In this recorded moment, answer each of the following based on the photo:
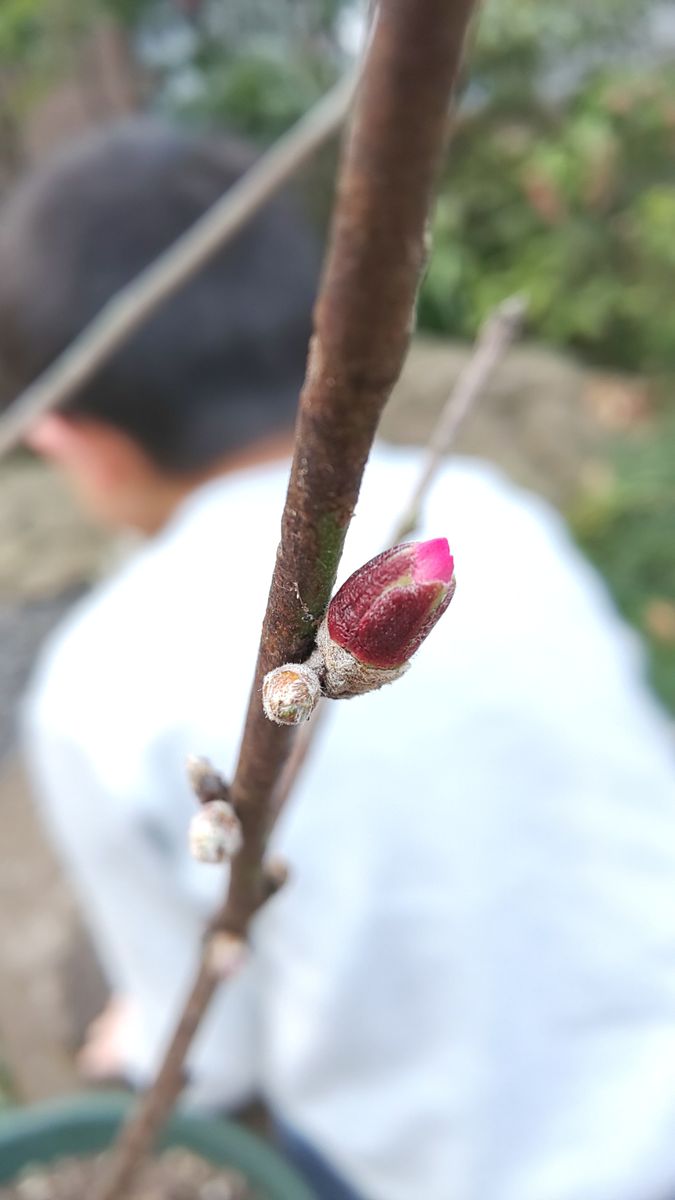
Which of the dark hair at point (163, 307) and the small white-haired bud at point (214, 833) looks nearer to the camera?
the small white-haired bud at point (214, 833)

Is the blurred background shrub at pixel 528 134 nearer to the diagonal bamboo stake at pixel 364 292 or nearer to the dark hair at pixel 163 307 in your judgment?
the dark hair at pixel 163 307

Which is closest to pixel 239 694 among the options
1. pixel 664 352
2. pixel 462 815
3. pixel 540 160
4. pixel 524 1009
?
pixel 462 815

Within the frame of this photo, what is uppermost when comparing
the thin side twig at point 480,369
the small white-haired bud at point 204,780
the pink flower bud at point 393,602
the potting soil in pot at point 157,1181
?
the pink flower bud at point 393,602

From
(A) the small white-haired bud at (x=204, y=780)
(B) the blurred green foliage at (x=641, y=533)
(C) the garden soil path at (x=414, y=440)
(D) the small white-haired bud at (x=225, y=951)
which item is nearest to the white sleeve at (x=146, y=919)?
(D) the small white-haired bud at (x=225, y=951)

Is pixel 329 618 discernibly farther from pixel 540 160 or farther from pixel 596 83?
pixel 596 83

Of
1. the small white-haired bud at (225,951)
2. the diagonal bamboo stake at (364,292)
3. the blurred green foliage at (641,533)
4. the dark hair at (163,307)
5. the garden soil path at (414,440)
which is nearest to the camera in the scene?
the diagonal bamboo stake at (364,292)

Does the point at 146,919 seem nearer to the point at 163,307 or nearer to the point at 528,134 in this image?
the point at 163,307

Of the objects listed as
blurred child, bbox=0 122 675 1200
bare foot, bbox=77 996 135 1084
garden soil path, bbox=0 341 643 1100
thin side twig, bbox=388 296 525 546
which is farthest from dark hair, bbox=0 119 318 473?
garden soil path, bbox=0 341 643 1100

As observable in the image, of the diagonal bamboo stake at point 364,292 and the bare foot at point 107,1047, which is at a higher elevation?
the diagonal bamboo stake at point 364,292
